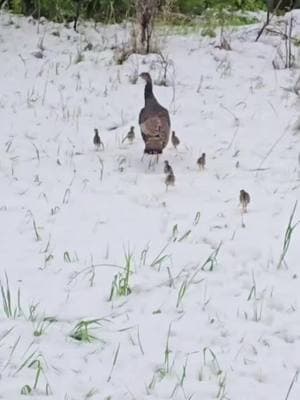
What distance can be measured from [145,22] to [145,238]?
239 inches

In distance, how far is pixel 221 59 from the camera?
1135cm

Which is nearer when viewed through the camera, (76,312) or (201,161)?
(76,312)

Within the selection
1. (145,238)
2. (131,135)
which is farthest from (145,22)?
(145,238)

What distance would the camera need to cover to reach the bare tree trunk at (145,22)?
37.0ft

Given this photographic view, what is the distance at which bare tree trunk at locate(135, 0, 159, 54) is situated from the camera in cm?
1127

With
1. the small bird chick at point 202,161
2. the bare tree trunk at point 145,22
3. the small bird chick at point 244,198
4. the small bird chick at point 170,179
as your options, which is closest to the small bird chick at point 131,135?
the small bird chick at point 202,161

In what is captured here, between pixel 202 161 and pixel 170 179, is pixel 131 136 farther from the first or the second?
pixel 170 179

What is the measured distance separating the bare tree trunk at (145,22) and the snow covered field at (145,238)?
2.24ft

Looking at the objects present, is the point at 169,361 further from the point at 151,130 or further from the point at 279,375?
the point at 151,130

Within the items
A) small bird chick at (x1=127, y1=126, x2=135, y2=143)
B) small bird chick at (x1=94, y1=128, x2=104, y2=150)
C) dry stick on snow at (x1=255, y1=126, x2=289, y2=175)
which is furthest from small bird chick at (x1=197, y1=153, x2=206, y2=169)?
small bird chick at (x1=94, y1=128, x2=104, y2=150)

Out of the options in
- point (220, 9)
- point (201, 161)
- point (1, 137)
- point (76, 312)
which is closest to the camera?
point (76, 312)

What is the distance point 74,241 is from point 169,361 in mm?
1787

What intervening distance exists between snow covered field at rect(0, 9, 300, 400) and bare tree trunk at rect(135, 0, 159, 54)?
0.68 m

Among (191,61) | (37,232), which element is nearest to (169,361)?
(37,232)
